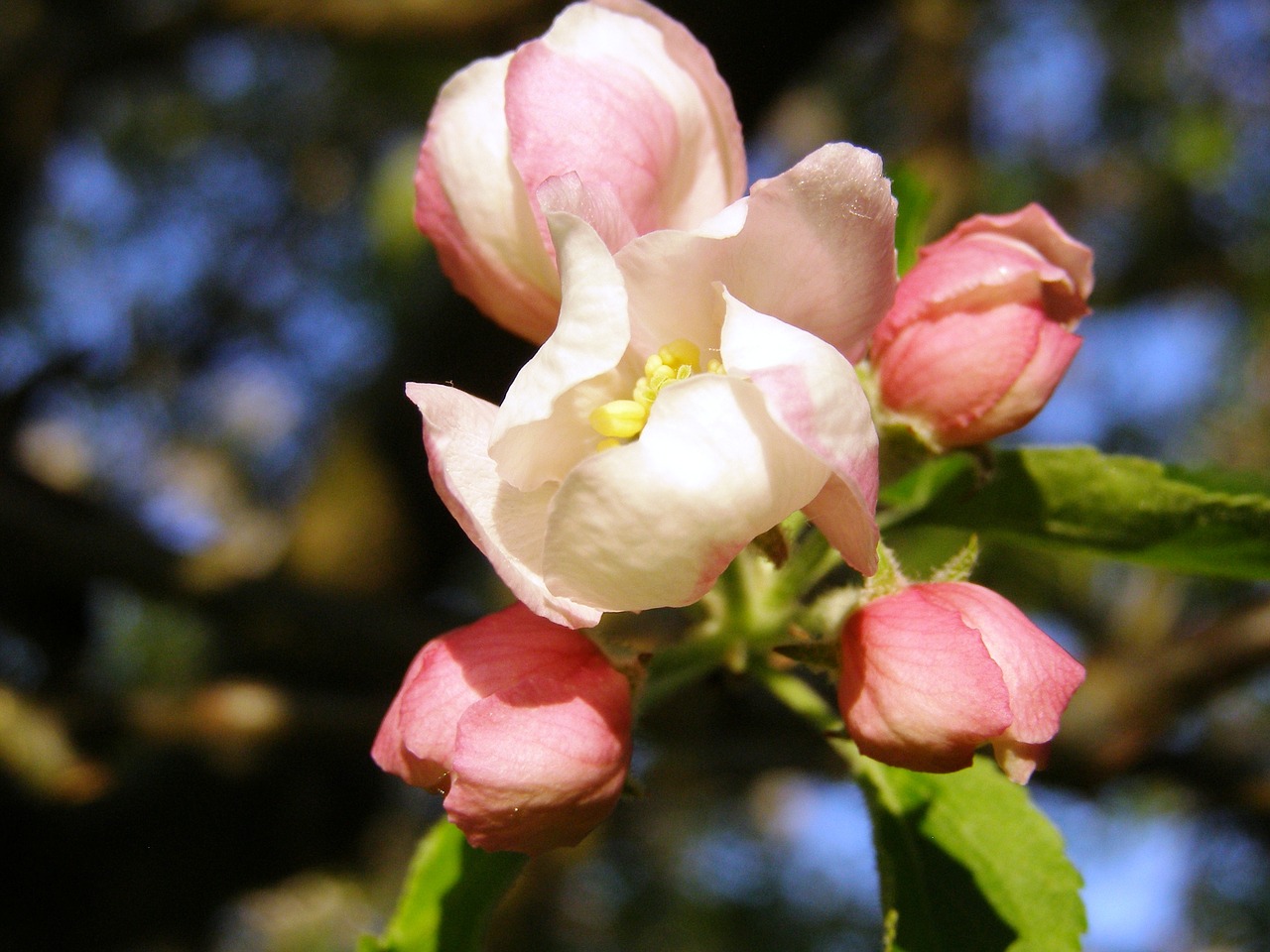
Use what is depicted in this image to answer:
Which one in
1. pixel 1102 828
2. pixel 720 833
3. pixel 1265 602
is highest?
pixel 1265 602

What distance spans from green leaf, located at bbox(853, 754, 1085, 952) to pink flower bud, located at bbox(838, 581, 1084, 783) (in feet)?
0.54

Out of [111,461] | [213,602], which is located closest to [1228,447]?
[213,602]

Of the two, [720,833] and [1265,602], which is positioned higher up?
[1265,602]

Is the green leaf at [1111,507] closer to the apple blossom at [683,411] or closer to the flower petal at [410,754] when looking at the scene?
the apple blossom at [683,411]

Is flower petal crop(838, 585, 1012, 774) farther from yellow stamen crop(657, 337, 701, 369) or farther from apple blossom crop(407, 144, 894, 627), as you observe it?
yellow stamen crop(657, 337, 701, 369)

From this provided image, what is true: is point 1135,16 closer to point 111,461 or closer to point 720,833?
point 720,833

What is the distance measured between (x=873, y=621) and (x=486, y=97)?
0.38 m

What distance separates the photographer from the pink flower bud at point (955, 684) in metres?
0.55

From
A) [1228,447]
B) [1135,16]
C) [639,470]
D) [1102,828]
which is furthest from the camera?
[1135,16]

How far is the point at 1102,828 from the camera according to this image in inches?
98.6

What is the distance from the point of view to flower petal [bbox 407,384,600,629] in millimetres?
537

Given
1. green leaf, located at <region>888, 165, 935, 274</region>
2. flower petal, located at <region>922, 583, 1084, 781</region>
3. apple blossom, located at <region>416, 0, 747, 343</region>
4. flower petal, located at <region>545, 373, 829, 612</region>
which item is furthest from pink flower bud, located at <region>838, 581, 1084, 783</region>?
green leaf, located at <region>888, 165, 935, 274</region>

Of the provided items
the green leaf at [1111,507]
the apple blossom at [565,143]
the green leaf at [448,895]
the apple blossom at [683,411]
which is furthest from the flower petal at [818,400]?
the green leaf at [448,895]

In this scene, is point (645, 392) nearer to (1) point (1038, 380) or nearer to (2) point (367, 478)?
(1) point (1038, 380)
